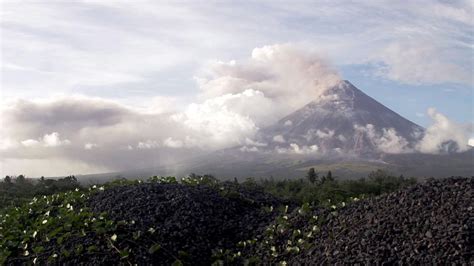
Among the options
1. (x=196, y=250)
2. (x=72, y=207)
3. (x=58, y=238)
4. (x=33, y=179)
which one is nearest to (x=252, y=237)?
(x=196, y=250)

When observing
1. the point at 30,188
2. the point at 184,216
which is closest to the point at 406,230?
the point at 184,216

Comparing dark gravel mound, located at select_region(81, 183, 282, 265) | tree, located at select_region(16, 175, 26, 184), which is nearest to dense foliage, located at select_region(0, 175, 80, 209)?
tree, located at select_region(16, 175, 26, 184)

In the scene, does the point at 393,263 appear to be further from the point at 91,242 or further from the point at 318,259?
the point at 91,242

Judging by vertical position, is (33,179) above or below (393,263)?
above

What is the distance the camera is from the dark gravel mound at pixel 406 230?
7.29 metres

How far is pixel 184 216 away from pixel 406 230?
407 centimetres

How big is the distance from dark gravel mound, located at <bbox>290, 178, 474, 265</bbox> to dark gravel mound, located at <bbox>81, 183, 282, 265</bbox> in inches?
68.0

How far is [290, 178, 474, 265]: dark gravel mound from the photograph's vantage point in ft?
23.9

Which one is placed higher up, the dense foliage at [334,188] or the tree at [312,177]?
the tree at [312,177]

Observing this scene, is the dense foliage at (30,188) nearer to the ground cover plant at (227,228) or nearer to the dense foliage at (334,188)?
the ground cover plant at (227,228)

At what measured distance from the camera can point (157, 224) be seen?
32.1 feet

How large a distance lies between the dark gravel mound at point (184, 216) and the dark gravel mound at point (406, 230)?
5.67 ft

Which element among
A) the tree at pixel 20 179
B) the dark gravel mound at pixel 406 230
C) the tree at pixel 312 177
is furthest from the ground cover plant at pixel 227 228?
the tree at pixel 20 179

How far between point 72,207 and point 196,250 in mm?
3661
